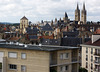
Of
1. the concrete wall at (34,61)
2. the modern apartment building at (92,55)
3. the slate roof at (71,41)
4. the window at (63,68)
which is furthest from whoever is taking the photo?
the slate roof at (71,41)

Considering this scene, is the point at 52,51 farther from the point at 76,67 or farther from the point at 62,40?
the point at 62,40

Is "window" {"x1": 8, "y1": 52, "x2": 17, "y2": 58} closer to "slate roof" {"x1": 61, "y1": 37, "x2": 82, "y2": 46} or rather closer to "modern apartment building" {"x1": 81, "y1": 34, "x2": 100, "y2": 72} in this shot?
"modern apartment building" {"x1": 81, "y1": 34, "x2": 100, "y2": 72}

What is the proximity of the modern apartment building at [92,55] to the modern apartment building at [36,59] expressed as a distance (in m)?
17.7

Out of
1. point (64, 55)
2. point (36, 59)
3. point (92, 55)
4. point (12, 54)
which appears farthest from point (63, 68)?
point (92, 55)

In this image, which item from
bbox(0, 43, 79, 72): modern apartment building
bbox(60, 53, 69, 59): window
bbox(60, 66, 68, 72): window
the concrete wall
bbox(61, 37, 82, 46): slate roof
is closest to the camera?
the concrete wall

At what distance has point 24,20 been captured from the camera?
186375mm

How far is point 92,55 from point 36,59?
24.3 meters

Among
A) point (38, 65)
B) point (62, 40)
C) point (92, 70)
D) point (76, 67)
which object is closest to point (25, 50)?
point (38, 65)

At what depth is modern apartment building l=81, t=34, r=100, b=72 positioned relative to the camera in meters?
48.0

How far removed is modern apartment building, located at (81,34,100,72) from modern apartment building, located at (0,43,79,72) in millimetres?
17656

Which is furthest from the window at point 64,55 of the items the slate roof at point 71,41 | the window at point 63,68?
the slate roof at point 71,41

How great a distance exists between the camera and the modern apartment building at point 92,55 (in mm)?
47969

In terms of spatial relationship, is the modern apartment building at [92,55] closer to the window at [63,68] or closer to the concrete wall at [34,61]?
the window at [63,68]

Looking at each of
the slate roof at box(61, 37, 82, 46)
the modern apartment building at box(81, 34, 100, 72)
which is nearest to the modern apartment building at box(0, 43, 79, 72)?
the modern apartment building at box(81, 34, 100, 72)
